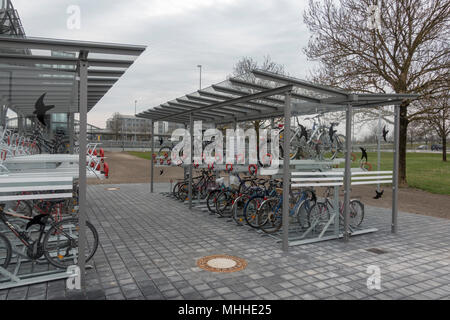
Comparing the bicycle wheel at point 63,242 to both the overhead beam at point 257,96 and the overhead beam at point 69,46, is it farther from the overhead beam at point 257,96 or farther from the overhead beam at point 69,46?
the overhead beam at point 257,96

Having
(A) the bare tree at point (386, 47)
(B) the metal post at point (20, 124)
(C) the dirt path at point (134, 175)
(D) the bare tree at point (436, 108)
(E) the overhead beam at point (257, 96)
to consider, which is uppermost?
(A) the bare tree at point (386, 47)

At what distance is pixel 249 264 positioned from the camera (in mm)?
4570

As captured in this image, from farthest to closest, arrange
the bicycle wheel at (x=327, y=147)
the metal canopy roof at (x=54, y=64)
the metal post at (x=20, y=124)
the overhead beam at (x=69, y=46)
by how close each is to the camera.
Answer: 1. the metal post at (x=20, y=124)
2. the bicycle wheel at (x=327, y=147)
3. the metal canopy roof at (x=54, y=64)
4. the overhead beam at (x=69, y=46)

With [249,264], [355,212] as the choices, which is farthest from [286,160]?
[355,212]

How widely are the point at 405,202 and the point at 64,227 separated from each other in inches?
378

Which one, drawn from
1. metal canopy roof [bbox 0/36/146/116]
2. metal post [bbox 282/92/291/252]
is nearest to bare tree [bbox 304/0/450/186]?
metal post [bbox 282/92/291/252]

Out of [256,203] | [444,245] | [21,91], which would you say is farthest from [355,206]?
[21,91]

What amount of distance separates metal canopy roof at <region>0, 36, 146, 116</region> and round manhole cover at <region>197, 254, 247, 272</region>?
2770mm

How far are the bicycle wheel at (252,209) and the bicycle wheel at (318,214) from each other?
1049mm

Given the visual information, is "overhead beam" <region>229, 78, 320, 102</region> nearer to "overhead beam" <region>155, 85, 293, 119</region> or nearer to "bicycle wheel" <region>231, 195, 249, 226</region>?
"overhead beam" <region>155, 85, 293, 119</region>

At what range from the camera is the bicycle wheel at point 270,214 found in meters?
6.20

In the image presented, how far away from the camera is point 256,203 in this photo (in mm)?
6641

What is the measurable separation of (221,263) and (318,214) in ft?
7.65

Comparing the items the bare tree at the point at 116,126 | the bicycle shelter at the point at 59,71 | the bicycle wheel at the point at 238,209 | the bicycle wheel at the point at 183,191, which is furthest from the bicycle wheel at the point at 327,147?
the bare tree at the point at 116,126
